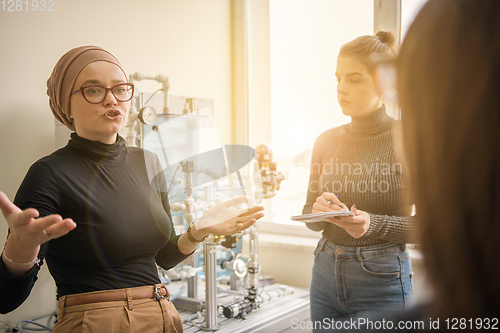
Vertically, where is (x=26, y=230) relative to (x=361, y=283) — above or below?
above

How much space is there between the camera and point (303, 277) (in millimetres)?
2311

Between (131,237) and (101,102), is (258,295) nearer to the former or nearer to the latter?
(131,237)

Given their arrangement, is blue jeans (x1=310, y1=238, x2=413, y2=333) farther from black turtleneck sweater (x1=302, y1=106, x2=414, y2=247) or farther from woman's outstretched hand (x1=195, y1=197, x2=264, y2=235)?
woman's outstretched hand (x1=195, y1=197, x2=264, y2=235)

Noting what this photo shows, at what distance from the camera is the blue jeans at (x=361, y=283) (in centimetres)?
114

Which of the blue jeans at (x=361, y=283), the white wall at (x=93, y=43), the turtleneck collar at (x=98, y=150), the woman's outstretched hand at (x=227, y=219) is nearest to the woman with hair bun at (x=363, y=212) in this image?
the blue jeans at (x=361, y=283)

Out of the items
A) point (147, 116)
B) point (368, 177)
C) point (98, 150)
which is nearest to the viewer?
point (98, 150)

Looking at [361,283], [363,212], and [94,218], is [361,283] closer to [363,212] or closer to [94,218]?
[363,212]

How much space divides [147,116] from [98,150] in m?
0.58

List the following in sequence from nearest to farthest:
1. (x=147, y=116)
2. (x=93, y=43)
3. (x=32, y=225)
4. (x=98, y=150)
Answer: (x=32, y=225)
(x=98, y=150)
(x=147, y=116)
(x=93, y=43)

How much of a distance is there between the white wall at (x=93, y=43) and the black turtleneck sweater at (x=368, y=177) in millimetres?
1231

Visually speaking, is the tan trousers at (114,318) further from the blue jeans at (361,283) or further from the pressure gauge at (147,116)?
the pressure gauge at (147,116)

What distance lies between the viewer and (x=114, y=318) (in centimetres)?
97

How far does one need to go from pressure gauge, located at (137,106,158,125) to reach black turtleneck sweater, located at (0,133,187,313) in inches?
19.6

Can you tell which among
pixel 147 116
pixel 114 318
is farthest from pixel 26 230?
pixel 147 116
